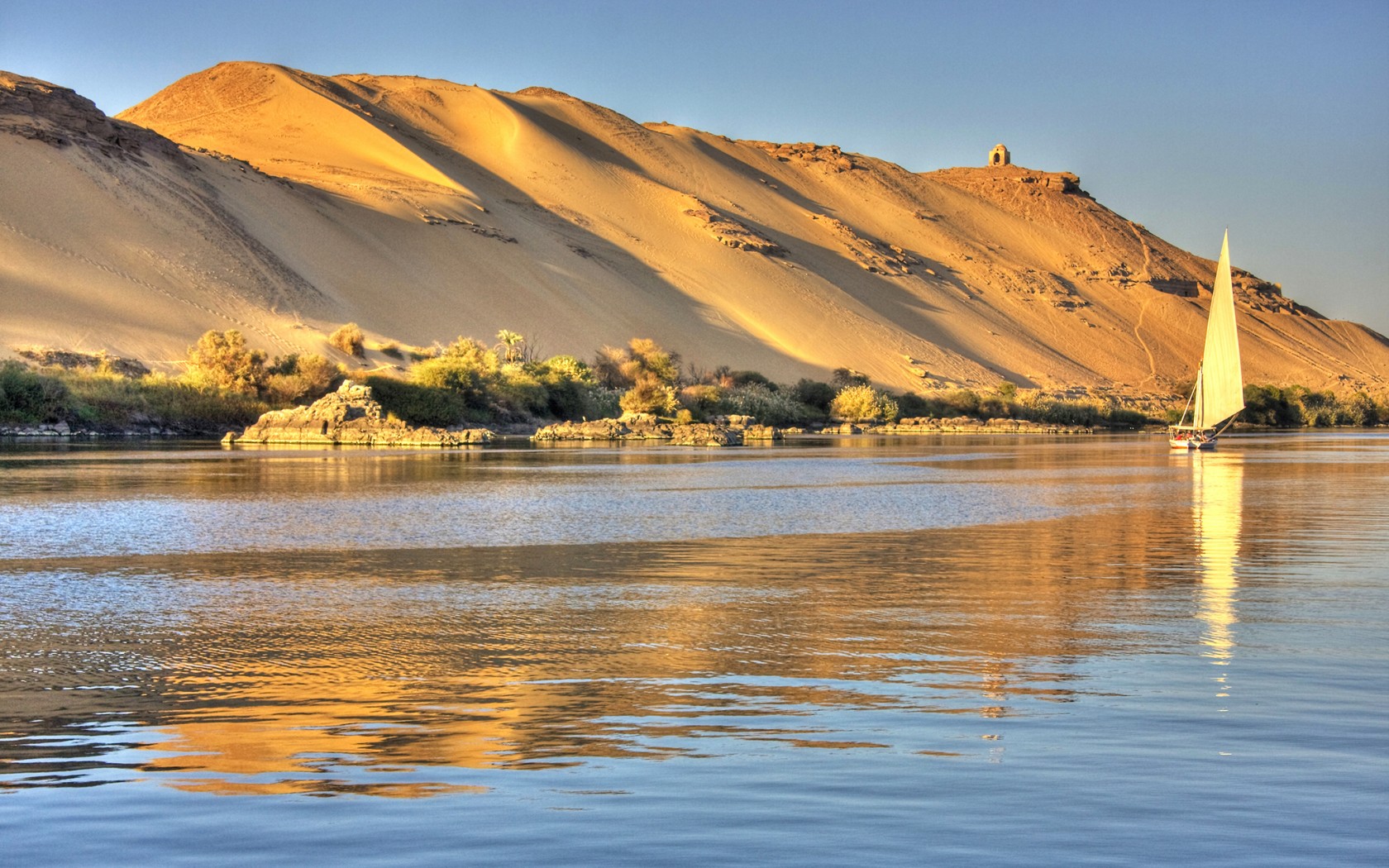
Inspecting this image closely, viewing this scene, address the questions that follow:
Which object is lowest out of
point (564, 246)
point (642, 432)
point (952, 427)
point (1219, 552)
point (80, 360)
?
point (1219, 552)

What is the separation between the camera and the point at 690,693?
724 centimetres

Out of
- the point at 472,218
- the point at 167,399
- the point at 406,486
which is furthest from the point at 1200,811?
the point at 472,218

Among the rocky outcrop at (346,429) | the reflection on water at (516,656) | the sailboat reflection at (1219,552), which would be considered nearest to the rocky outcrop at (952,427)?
the rocky outcrop at (346,429)

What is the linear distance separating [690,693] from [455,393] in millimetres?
46041

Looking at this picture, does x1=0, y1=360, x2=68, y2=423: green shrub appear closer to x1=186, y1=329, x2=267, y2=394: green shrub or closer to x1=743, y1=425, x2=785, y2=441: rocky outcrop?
x1=186, y1=329, x2=267, y2=394: green shrub

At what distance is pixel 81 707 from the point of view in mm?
6902

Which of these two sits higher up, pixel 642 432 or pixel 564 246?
pixel 564 246

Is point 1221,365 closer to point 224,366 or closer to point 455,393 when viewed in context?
point 455,393

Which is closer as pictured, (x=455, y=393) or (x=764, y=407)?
(x=455, y=393)

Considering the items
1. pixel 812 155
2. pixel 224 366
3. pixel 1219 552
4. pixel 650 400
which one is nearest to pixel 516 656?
pixel 1219 552

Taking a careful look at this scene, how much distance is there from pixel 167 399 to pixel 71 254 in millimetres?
23510

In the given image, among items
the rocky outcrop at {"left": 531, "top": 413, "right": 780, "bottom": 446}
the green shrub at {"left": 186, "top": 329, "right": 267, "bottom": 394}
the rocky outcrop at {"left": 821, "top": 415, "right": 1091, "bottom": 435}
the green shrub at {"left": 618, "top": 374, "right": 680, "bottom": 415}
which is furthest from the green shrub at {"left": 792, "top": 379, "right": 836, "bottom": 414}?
the green shrub at {"left": 186, "top": 329, "right": 267, "bottom": 394}

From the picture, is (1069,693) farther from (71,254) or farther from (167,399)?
(71,254)

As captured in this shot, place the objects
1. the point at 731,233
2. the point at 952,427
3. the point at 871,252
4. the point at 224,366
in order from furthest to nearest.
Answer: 1. the point at 871,252
2. the point at 731,233
3. the point at 952,427
4. the point at 224,366
